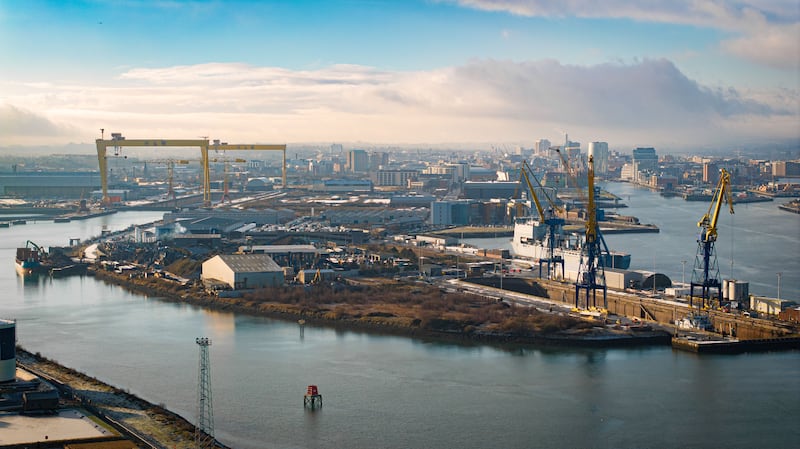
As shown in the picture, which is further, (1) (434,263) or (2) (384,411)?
(1) (434,263)

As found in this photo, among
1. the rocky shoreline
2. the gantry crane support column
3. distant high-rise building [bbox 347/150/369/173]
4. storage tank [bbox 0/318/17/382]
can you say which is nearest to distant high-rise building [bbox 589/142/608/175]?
distant high-rise building [bbox 347/150/369/173]

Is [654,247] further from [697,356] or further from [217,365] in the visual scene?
[217,365]

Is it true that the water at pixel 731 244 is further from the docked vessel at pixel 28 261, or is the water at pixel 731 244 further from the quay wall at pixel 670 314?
the docked vessel at pixel 28 261

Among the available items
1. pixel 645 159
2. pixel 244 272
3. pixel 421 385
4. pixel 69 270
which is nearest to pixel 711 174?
pixel 645 159

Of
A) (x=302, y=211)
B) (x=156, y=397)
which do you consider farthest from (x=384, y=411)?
(x=302, y=211)

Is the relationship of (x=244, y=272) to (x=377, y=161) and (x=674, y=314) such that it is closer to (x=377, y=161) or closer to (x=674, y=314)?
(x=674, y=314)
